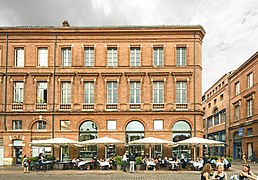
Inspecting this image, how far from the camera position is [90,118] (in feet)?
139

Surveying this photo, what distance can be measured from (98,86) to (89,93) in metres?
1.15

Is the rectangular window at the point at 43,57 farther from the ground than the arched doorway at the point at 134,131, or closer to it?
farther from the ground

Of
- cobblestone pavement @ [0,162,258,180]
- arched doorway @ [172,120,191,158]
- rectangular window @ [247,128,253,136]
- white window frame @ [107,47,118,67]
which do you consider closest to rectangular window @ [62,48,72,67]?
white window frame @ [107,47,118,67]

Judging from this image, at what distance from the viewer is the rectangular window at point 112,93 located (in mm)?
42594

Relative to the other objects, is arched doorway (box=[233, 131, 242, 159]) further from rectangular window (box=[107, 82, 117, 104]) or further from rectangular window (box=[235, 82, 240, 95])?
rectangular window (box=[107, 82, 117, 104])

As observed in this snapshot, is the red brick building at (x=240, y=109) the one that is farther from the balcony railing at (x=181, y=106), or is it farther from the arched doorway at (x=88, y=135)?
the arched doorway at (x=88, y=135)

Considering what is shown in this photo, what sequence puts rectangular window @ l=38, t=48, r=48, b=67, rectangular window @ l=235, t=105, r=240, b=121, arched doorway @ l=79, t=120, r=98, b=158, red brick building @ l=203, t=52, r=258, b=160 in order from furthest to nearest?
rectangular window @ l=235, t=105, r=240, b=121 → red brick building @ l=203, t=52, r=258, b=160 → rectangular window @ l=38, t=48, r=48, b=67 → arched doorway @ l=79, t=120, r=98, b=158

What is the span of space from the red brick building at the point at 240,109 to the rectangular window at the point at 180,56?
14.1 m

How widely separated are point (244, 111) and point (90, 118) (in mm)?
25412

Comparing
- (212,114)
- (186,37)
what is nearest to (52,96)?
(186,37)

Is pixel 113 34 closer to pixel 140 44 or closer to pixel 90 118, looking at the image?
Answer: pixel 140 44

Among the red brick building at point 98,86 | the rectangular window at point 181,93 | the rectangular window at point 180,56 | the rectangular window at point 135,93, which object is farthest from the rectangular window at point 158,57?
the rectangular window at point 135,93

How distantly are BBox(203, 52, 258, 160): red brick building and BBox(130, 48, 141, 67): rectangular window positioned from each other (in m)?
17.6

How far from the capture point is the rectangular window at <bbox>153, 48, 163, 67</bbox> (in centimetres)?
4272
